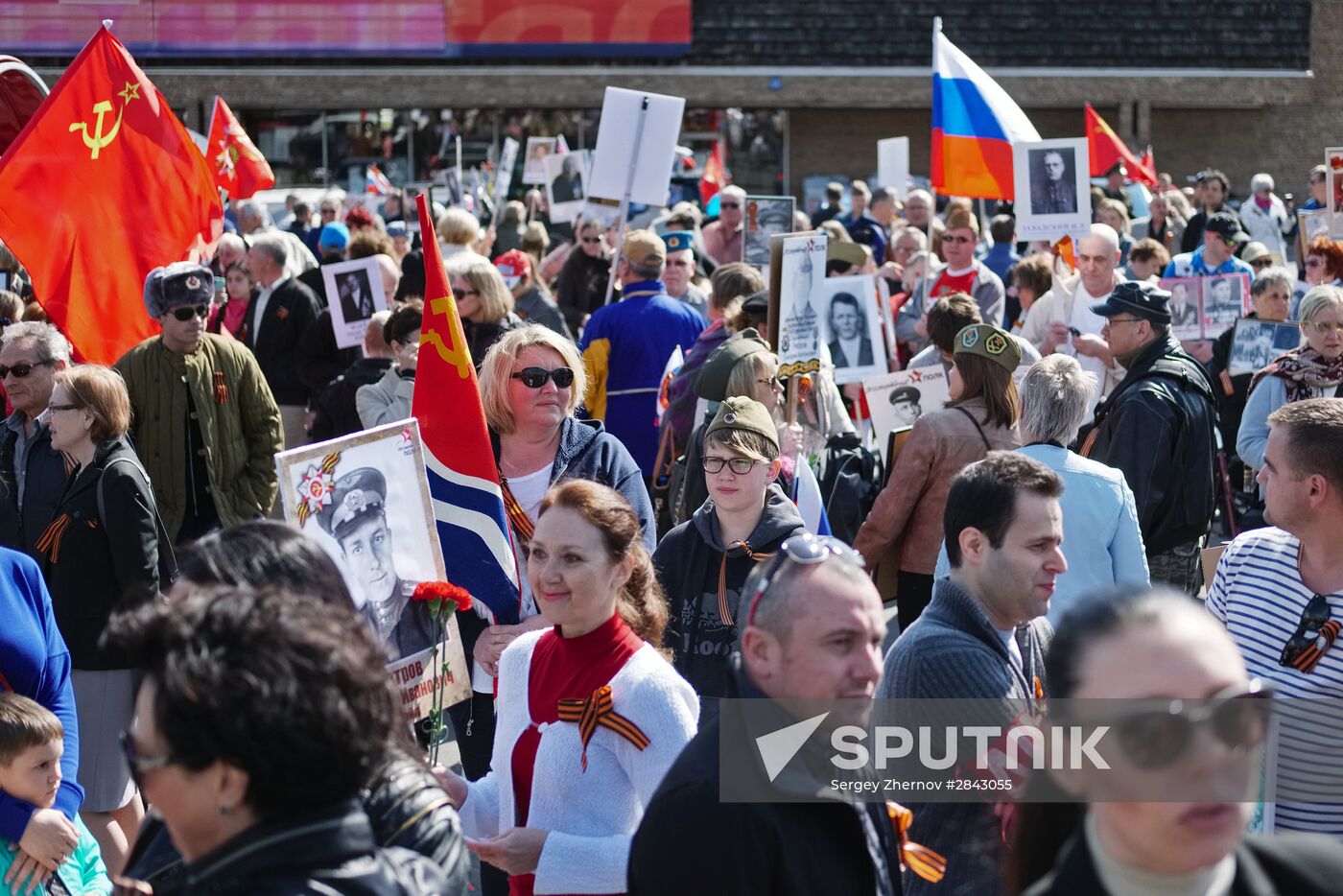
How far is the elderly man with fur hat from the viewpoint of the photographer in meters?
6.52

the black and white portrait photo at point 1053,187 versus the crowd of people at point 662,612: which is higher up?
the black and white portrait photo at point 1053,187

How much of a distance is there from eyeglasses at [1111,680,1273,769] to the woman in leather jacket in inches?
37.5

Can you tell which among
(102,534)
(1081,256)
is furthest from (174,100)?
(102,534)

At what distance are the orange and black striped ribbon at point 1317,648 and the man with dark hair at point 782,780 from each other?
57.0 inches

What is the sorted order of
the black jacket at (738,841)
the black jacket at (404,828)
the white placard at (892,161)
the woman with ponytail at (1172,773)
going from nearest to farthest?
the woman with ponytail at (1172,773)
the black jacket at (404,828)
the black jacket at (738,841)
the white placard at (892,161)

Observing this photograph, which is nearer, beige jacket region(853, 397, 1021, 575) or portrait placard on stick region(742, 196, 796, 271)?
beige jacket region(853, 397, 1021, 575)

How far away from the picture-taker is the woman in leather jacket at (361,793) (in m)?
2.21

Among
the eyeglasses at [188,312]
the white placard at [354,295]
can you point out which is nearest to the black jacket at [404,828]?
the eyeglasses at [188,312]

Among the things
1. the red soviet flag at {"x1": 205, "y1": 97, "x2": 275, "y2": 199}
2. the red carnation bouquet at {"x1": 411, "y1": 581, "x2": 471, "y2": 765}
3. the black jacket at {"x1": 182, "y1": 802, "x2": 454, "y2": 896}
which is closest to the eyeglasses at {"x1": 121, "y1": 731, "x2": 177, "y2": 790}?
the black jacket at {"x1": 182, "y1": 802, "x2": 454, "y2": 896}

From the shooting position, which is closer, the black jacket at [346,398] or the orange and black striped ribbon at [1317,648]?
the orange and black striped ribbon at [1317,648]

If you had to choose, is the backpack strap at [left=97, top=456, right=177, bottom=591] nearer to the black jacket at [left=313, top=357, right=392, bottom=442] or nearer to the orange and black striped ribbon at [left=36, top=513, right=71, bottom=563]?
the orange and black striped ribbon at [left=36, top=513, right=71, bottom=563]

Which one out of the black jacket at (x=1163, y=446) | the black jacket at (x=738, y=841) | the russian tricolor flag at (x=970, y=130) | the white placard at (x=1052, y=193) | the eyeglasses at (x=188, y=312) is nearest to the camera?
the black jacket at (x=738, y=841)

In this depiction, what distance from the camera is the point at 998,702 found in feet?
10.3

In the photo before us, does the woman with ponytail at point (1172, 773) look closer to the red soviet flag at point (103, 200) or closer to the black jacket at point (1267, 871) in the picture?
the black jacket at point (1267, 871)
